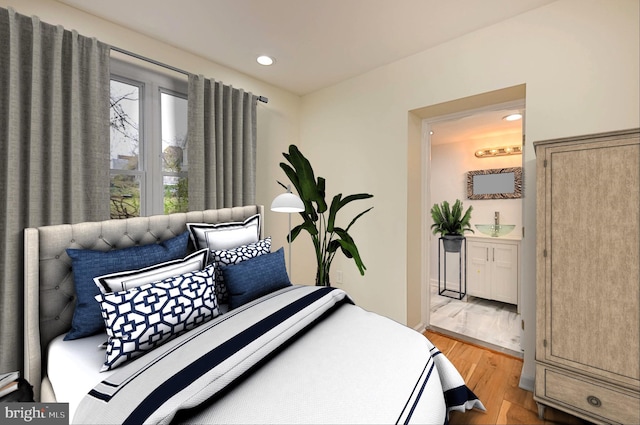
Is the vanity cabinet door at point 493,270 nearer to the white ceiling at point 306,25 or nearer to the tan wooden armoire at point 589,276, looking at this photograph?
the tan wooden armoire at point 589,276

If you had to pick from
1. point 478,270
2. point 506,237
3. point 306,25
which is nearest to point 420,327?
point 478,270

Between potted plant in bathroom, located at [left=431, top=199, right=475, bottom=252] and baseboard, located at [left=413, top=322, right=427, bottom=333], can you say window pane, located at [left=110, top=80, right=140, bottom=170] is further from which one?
potted plant in bathroom, located at [left=431, top=199, right=475, bottom=252]

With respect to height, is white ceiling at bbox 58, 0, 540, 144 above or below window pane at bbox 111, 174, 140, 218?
above

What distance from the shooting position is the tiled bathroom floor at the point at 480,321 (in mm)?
2643

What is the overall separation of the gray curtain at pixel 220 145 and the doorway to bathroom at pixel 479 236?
5.74ft

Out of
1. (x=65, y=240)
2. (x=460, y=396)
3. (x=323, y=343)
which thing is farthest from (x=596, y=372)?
(x=65, y=240)

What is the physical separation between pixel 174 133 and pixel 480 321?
353 cm

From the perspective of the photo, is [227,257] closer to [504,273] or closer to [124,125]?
[124,125]

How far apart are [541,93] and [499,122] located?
149 cm

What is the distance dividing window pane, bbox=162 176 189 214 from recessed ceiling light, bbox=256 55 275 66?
125 cm

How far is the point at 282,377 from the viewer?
104cm

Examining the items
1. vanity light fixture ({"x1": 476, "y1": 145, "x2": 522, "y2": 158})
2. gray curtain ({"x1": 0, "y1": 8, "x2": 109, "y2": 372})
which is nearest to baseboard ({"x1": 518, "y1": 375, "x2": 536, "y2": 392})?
vanity light fixture ({"x1": 476, "y1": 145, "x2": 522, "y2": 158})

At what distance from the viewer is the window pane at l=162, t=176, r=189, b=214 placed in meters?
2.49

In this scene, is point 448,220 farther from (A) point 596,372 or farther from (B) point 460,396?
(B) point 460,396
